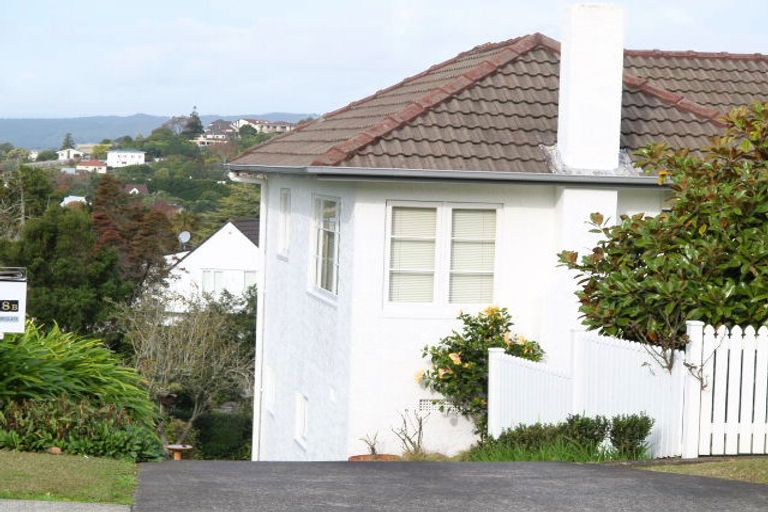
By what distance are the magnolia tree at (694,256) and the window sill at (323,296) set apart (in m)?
4.95

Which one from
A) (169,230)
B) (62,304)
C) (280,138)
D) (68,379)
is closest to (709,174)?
(68,379)

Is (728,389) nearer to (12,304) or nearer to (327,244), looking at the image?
(12,304)

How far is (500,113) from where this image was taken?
1752 cm

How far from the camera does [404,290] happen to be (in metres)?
16.9

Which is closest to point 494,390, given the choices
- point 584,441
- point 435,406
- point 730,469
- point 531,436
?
point 435,406

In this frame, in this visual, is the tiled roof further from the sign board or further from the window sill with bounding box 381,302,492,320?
the sign board

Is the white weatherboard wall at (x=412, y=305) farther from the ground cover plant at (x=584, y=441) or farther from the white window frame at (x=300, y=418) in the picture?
the ground cover plant at (x=584, y=441)

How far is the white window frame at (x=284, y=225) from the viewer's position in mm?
21531

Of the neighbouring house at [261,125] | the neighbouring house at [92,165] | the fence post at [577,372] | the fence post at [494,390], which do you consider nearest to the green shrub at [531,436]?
the fence post at [577,372]

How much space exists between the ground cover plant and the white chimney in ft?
14.8

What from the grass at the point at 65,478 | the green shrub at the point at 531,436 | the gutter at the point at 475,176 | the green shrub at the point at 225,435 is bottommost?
the green shrub at the point at 225,435

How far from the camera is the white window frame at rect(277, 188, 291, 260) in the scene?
21531 millimetres

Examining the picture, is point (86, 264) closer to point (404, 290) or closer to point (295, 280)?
point (295, 280)

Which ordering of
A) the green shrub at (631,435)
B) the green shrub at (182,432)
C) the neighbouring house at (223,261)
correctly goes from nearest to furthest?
1. the green shrub at (631,435)
2. the green shrub at (182,432)
3. the neighbouring house at (223,261)
